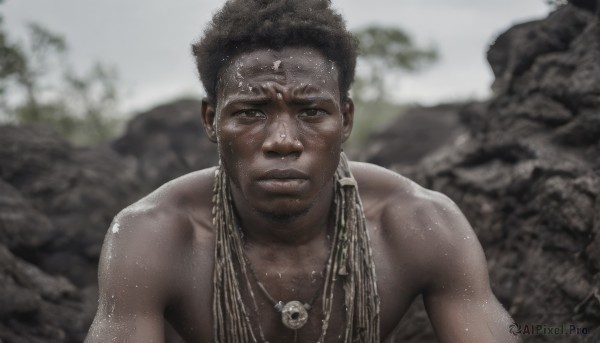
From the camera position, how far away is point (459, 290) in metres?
3.15

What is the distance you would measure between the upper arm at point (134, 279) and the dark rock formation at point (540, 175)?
1848mm

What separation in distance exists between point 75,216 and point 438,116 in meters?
5.75

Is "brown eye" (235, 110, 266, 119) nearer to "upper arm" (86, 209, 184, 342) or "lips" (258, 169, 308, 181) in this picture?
"lips" (258, 169, 308, 181)

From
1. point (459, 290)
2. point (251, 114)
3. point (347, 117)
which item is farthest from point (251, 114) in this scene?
point (459, 290)

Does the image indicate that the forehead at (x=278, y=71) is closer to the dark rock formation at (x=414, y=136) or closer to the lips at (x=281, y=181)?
the lips at (x=281, y=181)

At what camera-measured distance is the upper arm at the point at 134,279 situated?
114 inches

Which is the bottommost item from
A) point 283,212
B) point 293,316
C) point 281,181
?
point 293,316

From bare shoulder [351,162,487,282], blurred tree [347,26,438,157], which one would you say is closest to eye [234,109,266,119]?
bare shoulder [351,162,487,282]

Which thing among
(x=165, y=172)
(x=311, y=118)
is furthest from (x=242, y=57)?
(x=165, y=172)

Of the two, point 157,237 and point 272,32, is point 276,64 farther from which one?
point 157,237

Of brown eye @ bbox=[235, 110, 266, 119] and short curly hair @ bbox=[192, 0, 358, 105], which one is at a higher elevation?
short curly hair @ bbox=[192, 0, 358, 105]

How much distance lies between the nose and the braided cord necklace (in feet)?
1.70

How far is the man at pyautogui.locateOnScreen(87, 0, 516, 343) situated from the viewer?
2.97 m

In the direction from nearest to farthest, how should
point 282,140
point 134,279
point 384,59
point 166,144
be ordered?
point 282,140, point 134,279, point 166,144, point 384,59
